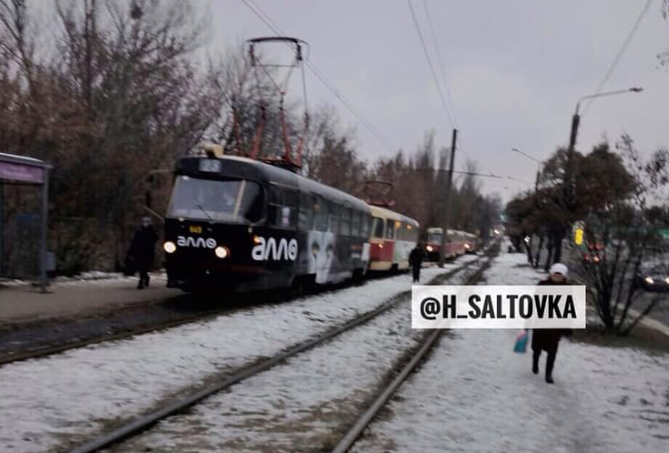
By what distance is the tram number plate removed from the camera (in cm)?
1490

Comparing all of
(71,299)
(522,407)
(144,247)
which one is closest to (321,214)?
(144,247)

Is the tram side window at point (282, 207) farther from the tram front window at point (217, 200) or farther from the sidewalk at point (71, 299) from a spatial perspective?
the sidewalk at point (71, 299)

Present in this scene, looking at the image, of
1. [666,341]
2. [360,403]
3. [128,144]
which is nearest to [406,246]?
[128,144]

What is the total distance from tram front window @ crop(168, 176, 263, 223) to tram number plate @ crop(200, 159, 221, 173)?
0.77ft

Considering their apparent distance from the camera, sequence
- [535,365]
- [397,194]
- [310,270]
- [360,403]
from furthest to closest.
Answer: [397,194] < [310,270] < [535,365] < [360,403]

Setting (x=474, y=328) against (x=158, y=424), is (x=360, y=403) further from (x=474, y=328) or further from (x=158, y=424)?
(x=474, y=328)

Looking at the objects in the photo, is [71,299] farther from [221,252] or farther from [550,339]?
[550,339]

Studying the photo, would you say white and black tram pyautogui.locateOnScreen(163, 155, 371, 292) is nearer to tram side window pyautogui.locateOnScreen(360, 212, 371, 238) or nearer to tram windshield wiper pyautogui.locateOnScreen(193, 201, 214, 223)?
tram windshield wiper pyautogui.locateOnScreen(193, 201, 214, 223)

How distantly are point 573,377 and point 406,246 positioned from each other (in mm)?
27377

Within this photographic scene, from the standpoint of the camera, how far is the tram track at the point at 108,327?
9.27 metres

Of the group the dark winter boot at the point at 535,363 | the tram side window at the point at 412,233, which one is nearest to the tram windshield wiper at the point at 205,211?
the dark winter boot at the point at 535,363

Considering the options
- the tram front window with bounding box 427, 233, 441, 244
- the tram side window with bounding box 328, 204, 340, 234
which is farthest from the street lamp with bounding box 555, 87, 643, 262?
the tram front window with bounding box 427, 233, 441, 244

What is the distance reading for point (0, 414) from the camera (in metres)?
6.14

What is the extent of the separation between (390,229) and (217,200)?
1880cm
